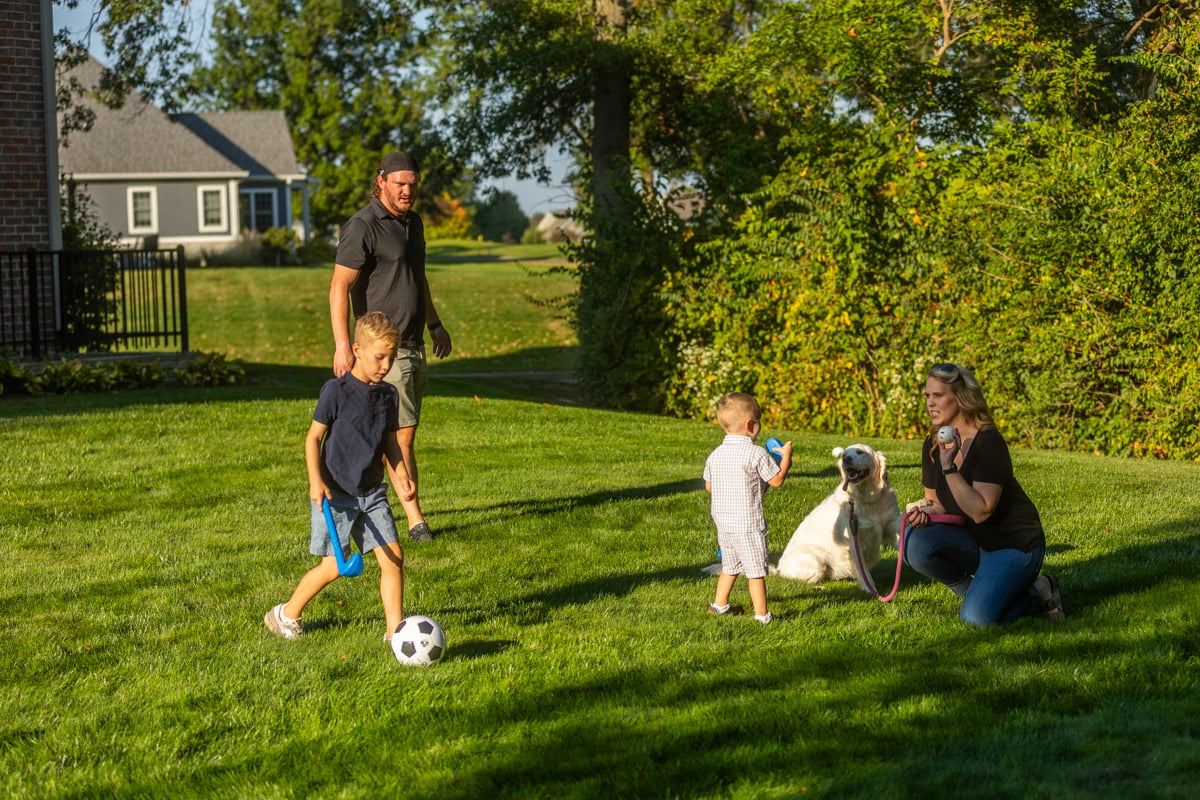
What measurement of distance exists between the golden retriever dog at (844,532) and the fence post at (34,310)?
36.4 ft

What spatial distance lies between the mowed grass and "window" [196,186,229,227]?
36688 millimetres

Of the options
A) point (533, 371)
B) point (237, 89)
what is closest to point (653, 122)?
point (533, 371)

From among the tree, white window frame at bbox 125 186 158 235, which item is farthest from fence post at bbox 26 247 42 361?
the tree

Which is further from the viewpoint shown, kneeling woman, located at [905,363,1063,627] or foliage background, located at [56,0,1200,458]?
foliage background, located at [56,0,1200,458]

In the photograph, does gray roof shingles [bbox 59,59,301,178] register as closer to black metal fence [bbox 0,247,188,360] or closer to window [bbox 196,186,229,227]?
window [bbox 196,186,229,227]

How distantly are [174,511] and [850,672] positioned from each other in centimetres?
493

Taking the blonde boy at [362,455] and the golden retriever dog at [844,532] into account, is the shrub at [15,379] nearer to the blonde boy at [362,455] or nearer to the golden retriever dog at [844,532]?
the blonde boy at [362,455]

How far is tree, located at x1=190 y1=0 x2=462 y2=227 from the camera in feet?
180

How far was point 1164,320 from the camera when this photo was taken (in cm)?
1080

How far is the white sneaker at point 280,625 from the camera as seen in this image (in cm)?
509

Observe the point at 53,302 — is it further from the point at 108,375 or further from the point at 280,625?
the point at 280,625

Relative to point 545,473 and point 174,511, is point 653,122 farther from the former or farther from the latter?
point 174,511

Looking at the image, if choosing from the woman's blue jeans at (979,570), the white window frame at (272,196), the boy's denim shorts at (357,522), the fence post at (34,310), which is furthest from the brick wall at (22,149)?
the white window frame at (272,196)

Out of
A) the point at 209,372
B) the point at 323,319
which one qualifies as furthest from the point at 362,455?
the point at 323,319
